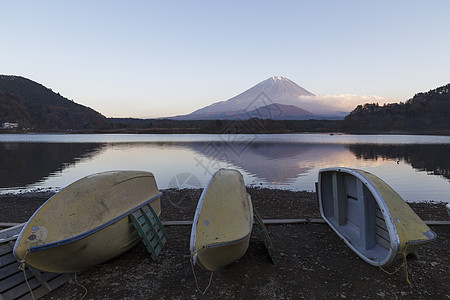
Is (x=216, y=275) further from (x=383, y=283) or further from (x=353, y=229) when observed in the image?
(x=353, y=229)

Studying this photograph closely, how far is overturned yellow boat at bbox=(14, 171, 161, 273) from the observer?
3.90 metres

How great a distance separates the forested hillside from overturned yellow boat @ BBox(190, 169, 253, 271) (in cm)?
13046

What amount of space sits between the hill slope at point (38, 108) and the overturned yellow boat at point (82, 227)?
144633 millimetres

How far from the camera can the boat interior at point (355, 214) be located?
521cm

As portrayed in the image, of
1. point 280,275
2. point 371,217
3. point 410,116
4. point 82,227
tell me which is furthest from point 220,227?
point 410,116

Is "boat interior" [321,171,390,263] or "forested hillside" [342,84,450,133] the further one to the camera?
"forested hillside" [342,84,450,133]

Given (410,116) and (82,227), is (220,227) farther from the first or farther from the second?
(410,116)

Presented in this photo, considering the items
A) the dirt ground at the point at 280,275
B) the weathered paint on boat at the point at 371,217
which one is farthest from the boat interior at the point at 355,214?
the dirt ground at the point at 280,275

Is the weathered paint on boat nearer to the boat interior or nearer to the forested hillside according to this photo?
the boat interior

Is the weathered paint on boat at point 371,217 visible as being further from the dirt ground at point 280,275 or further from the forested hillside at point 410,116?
the forested hillside at point 410,116

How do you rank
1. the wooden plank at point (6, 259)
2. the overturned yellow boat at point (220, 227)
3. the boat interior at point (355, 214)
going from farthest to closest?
the boat interior at point (355, 214) → the wooden plank at point (6, 259) → the overturned yellow boat at point (220, 227)

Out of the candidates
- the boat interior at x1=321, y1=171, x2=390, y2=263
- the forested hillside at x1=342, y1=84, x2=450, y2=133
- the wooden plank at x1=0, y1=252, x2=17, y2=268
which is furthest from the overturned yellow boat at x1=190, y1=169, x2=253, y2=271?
the forested hillside at x1=342, y1=84, x2=450, y2=133

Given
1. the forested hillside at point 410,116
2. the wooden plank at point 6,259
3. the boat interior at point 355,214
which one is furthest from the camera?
the forested hillside at point 410,116

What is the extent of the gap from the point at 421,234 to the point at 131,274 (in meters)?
4.79
